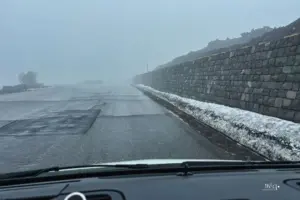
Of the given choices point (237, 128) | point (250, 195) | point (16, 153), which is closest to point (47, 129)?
point (16, 153)

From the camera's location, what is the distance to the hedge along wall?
317 inches

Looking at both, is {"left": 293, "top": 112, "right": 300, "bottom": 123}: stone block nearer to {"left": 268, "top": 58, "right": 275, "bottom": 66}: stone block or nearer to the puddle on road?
{"left": 268, "top": 58, "right": 275, "bottom": 66}: stone block

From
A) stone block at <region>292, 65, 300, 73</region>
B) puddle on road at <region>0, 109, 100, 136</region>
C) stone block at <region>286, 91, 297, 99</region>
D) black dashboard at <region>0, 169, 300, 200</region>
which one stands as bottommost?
puddle on road at <region>0, 109, 100, 136</region>

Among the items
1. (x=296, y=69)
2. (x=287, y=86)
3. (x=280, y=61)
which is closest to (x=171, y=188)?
(x=296, y=69)

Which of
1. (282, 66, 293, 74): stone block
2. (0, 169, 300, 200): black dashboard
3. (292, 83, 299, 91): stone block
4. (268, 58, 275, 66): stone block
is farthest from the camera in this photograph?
(268, 58, 275, 66): stone block

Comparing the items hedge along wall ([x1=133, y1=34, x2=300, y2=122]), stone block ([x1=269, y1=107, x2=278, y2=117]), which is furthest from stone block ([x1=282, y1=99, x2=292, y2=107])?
stone block ([x1=269, y1=107, x2=278, y2=117])

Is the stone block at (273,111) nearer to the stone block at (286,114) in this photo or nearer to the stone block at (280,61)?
the stone block at (286,114)

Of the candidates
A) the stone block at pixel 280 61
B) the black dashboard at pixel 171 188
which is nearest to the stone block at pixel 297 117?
the stone block at pixel 280 61

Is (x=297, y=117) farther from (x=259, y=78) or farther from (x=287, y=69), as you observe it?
(x=259, y=78)

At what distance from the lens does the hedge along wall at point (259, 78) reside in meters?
8.05

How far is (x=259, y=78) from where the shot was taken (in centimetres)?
1006

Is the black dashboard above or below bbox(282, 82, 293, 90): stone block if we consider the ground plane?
below

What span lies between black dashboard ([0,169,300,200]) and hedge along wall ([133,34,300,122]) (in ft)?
19.9

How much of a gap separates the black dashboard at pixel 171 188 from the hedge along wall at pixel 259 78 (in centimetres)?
605
